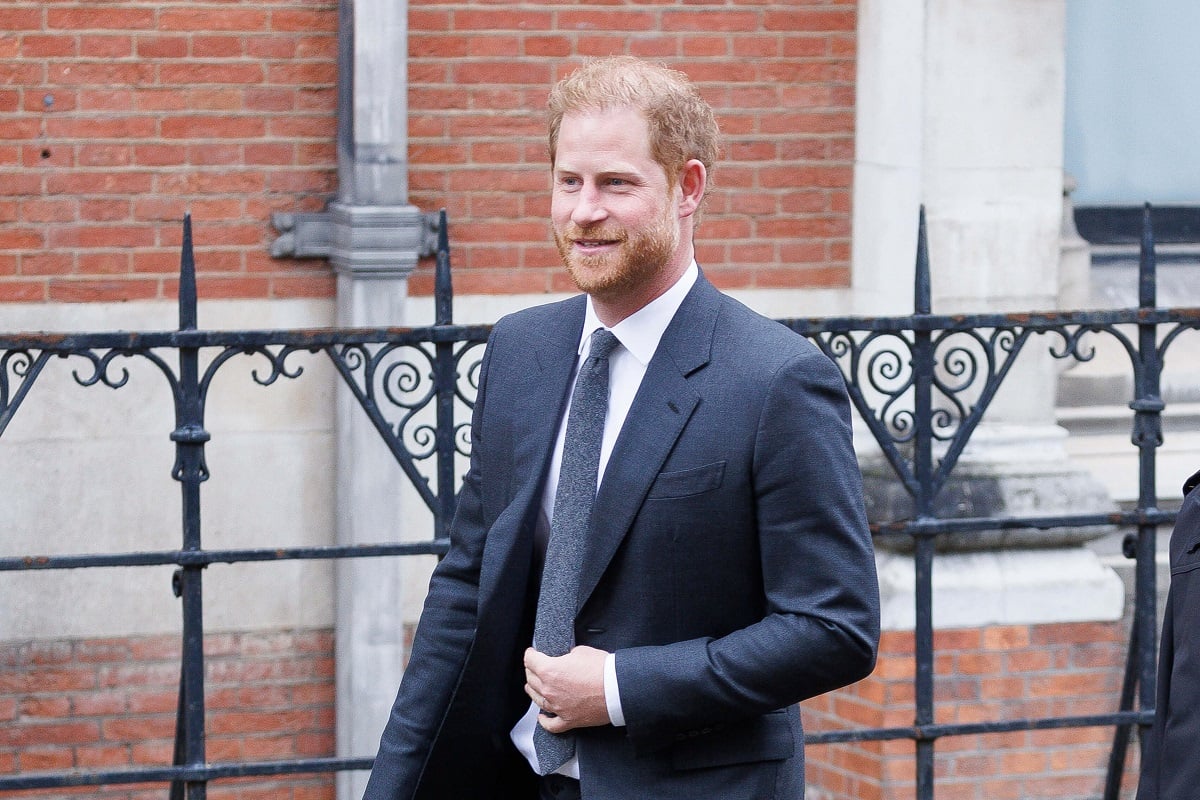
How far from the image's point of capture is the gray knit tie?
7.71 feet

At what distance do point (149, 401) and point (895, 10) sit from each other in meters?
2.44

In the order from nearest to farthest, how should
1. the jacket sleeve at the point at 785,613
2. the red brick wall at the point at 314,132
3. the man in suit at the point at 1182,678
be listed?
the man in suit at the point at 1182,678, the jacket sleeve at the point at 785,613, the red brick wall at the point at 314,132

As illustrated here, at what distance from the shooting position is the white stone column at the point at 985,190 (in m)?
5.29

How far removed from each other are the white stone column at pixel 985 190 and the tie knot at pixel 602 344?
301 centimetres

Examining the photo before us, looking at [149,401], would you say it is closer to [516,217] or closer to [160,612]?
[160,612]

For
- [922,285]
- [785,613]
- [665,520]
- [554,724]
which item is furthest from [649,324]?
[922,285]

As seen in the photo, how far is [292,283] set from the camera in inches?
207

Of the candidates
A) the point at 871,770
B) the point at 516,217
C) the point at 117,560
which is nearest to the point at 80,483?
the point at 117,560

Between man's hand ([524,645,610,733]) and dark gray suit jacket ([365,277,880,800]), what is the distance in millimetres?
34

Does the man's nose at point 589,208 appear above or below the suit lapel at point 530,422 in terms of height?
above

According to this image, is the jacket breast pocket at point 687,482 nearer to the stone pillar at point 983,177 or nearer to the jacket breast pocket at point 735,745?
the jacket breast pocket at point 735,745

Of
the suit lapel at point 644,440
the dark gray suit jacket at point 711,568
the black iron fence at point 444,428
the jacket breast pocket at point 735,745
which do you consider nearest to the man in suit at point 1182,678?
the dark gray suit jacket at point 711,568

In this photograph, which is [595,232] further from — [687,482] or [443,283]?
[443,283]

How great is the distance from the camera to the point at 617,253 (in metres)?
2.29
